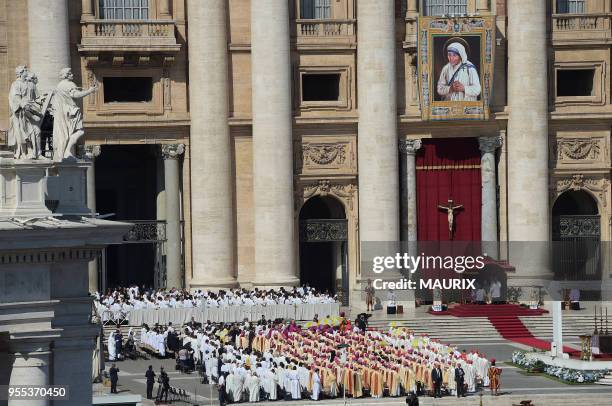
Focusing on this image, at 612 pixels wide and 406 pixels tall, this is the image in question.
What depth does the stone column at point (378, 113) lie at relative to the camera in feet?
278

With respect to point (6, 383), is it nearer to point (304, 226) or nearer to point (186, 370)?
point (186, 370)

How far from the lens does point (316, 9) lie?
86.7 meters

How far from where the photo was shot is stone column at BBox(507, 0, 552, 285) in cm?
8556

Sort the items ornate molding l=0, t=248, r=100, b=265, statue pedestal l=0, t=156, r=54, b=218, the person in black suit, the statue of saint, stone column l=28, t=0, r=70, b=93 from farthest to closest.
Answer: stone column l=28, t=0, r=70, b=93 < the person in black suit < the statue of saint < statue pedestal l=0, t=156, r=54, b=218 < ornate molding l=0, t=248, r=100, b=265

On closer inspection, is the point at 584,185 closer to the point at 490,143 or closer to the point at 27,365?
the point at 490,143

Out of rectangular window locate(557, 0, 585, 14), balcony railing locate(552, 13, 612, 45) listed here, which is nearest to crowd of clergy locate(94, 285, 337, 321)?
balcony railing locate(552, 13, 612, 45)

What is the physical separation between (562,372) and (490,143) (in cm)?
2396

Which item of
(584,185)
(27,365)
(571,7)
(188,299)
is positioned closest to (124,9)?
(188,299)

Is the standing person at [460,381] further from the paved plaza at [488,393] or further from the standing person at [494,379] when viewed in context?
the standing person at [494,379]

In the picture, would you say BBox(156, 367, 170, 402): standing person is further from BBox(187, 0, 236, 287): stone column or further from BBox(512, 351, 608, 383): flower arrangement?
BBox(187, 0, 236, 287): stone column

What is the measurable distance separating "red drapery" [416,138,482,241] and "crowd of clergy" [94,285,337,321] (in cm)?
1017

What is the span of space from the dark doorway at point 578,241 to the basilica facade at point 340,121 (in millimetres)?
114

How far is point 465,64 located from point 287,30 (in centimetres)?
907

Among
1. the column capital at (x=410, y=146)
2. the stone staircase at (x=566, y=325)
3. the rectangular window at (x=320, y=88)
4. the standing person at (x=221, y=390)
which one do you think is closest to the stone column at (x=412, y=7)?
the rectangular window at (x=320, y=88)
